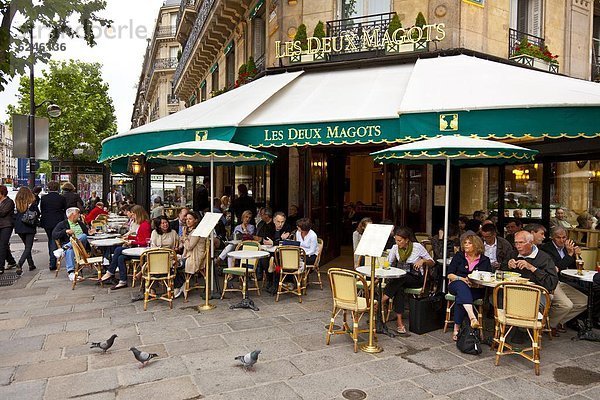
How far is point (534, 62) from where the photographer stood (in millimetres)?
9945

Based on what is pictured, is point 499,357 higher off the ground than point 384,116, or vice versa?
point 384,116

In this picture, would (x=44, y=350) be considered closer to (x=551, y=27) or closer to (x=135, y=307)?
(x=135, y=307)

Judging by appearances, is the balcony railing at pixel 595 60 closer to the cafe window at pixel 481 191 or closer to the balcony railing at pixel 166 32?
the cafe window at pixel 481 191

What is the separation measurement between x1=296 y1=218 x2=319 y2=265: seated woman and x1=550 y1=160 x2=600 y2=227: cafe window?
18.6 feet

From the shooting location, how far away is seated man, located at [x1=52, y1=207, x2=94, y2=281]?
8844mm

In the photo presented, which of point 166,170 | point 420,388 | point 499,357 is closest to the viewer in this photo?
point 420,388

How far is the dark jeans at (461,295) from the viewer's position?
5281 millimetres

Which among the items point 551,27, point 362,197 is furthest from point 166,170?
point 551,27

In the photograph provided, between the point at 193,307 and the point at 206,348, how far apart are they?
185 centimetres

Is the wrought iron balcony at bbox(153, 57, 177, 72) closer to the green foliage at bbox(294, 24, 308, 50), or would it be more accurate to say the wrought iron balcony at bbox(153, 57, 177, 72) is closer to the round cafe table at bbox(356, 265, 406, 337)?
the green foliage at bbox(294, 24, 308, 50)

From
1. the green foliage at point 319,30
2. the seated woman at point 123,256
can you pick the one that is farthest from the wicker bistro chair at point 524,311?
the green foliage at point 319,30

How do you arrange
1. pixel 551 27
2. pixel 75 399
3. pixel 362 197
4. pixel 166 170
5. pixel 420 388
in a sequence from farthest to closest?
pixel 362 197, pixel 166 170, pixel 551 27, pixel 420 388, pixel 75 399

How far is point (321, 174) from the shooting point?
426 inches

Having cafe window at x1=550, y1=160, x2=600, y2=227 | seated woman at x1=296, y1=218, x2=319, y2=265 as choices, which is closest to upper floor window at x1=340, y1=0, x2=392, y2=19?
cafe window at x1=550, y1=160, x2=600, y2=227
